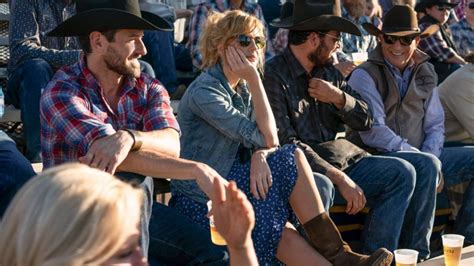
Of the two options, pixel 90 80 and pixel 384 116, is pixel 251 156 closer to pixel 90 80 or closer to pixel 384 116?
pixel 90 80

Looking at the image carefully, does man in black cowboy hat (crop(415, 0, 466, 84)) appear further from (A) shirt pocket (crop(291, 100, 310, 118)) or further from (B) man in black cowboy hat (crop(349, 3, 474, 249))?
(A) shirt pocket (crop(291, 100, 310, 118))

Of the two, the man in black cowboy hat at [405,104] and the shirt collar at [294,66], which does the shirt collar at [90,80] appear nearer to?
the shirt collar at [294,66]

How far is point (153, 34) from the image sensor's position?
23.4ft

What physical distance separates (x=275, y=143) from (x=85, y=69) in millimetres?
1164

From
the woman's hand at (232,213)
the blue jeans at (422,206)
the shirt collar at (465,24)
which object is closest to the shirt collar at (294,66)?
the blue jeans at (422,206)

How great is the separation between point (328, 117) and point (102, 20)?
75.6 inches

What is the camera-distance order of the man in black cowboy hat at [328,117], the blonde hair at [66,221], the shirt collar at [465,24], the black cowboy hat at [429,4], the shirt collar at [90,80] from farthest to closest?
the shirt collar at [465,24] < the black cowboy hat at [429,4] < the man in black cowboy hat at [328,117] < the shirt collar at [90,80] < the blonde hair at [66,221]

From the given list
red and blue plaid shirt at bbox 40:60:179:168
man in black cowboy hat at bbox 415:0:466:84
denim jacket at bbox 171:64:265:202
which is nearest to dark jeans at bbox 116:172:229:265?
denim jacket at bbox 171:64:265:202

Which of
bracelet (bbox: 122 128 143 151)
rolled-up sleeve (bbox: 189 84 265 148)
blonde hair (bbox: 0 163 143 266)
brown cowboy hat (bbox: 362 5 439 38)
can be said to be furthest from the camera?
brown cowboy hat (bbox: 362 5 439 38)

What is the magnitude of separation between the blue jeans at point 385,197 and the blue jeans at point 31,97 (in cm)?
192

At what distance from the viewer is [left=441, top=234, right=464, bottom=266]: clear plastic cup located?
196 inches

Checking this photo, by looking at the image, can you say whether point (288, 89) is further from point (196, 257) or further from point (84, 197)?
point (84, 197)

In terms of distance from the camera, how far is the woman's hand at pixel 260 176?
4848 mm

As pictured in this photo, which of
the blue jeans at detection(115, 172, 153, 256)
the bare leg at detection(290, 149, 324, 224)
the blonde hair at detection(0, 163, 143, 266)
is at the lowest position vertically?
the bare leg at detection(290, 149, 324, 224)
